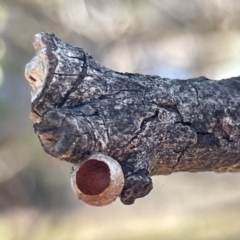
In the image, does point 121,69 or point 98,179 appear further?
point 121,69

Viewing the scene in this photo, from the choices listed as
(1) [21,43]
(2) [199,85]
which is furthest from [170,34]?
(2) [199,85]

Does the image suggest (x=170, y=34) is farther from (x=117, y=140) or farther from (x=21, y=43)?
(x=117, y=140)

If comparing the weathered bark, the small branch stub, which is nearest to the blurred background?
the weathered bark

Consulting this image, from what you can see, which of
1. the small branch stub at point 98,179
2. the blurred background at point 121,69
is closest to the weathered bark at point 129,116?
the small branch stub at point 98,179

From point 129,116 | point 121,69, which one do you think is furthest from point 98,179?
point 121,69

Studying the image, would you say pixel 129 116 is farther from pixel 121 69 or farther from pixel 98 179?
pixel 121 69

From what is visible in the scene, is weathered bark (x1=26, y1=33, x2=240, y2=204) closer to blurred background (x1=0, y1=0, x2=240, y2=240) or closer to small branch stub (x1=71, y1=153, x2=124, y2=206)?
small branch stub (x1=71, y1=153, x2=124, y2=206)

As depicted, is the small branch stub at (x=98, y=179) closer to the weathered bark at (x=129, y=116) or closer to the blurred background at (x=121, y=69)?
the weathered bark at (x=129, y=116)
